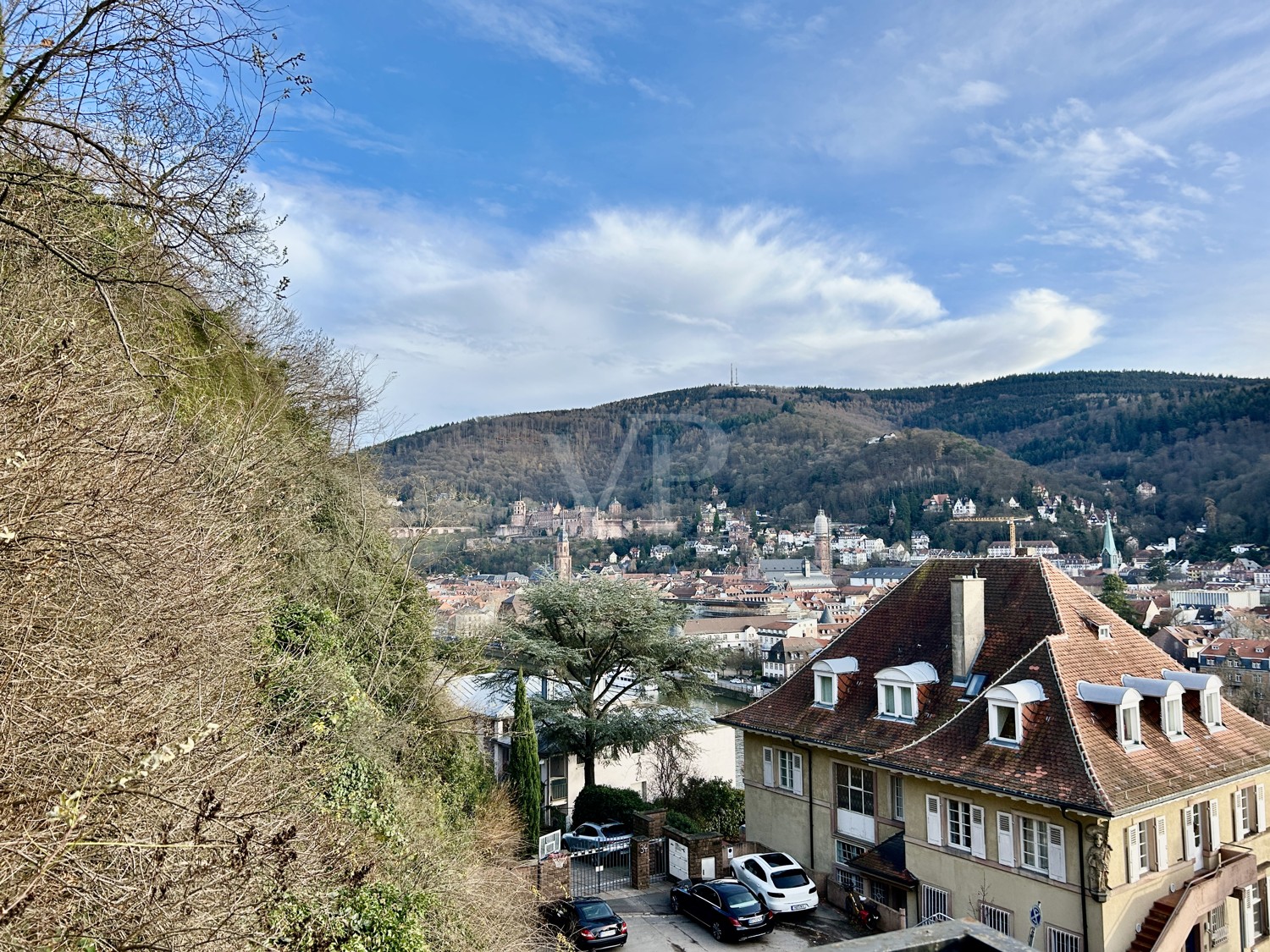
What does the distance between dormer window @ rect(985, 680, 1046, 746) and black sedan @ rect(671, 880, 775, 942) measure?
4816 mm

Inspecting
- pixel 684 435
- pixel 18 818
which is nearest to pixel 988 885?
pixel 18 818

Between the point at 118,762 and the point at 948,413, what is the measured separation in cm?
19917

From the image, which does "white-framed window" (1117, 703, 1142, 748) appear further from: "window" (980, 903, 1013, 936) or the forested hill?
the forested hill

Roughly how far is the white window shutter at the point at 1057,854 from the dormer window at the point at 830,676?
17.5 ft

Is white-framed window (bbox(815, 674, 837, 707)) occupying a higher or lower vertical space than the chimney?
lower

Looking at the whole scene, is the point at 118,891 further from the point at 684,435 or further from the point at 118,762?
the point at 684,435

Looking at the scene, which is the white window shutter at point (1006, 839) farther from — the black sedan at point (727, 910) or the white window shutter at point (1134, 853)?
the black sedan at point (727, 910)

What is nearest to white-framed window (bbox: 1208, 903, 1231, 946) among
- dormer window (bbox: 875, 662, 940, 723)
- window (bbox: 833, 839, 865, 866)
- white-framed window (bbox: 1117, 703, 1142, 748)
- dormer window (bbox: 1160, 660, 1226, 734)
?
dormer window (bbox: 1160, 660, 1226, 734)

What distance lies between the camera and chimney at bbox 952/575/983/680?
15.8 metres

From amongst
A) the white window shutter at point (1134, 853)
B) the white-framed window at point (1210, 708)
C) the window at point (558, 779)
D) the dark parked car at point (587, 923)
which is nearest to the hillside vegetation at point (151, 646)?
the dark parked car at point (587, 923)

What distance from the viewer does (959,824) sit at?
44.4ft

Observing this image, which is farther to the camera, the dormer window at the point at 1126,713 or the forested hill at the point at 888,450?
the forested hill at the point at 888,450

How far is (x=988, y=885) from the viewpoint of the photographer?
1294 cm

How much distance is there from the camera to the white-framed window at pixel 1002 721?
13.5m
